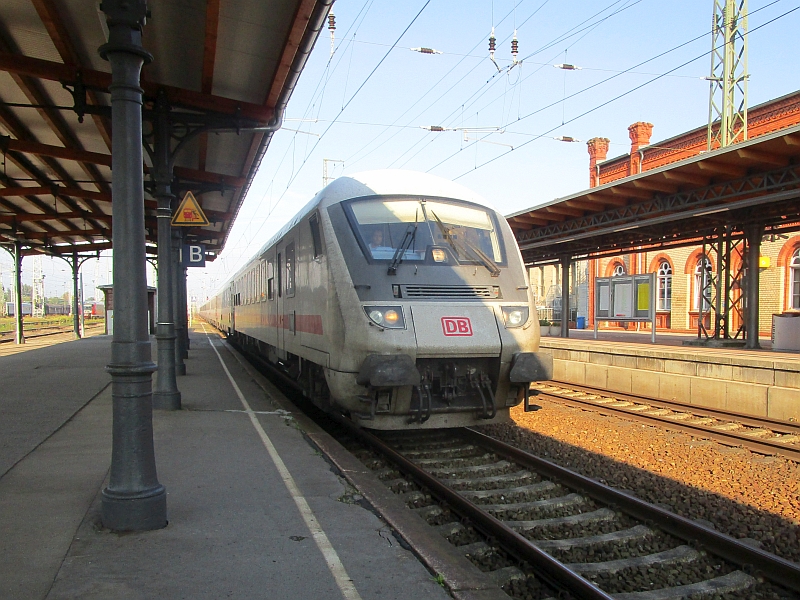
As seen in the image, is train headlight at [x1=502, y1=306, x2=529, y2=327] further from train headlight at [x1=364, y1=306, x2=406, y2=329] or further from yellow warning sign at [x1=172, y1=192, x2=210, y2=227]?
yellow warning sign at [x1=172, y1=192, x2=210, y2=227]

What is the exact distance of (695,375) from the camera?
37.1ft

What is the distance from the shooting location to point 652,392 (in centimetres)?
1224

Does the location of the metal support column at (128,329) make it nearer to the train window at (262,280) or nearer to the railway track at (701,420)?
the railway track at (701,420)

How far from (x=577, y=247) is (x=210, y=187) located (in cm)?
1166

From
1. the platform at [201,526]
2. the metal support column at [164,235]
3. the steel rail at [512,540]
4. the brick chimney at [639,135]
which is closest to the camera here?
the platform at [201,526]

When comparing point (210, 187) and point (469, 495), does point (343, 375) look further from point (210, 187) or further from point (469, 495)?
point (210, 187)

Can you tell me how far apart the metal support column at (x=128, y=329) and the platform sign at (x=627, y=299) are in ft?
44.9

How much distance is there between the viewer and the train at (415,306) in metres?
6.32

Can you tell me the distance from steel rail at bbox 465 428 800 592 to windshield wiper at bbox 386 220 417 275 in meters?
2.29

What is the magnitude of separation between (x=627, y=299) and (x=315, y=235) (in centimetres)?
1132

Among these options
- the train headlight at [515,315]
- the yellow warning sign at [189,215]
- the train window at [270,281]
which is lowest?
the train headlight at [515,315]

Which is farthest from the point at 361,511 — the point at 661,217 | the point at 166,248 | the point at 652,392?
the point at 661,217

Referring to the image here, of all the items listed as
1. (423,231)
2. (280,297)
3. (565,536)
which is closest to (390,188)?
(423,231)

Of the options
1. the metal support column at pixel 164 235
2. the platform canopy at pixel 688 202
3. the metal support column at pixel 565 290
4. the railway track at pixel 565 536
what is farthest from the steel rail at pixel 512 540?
the metal support column at pixel 565 290
